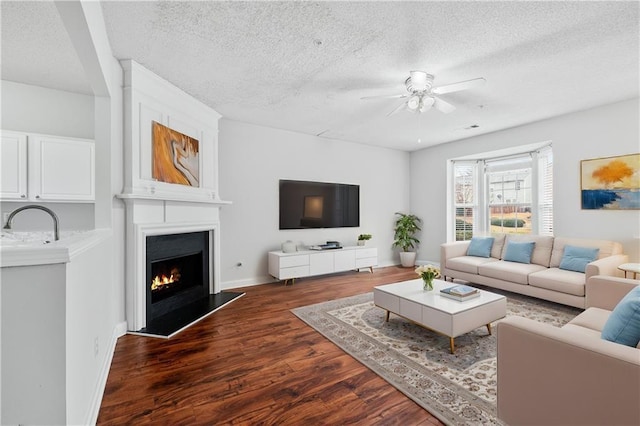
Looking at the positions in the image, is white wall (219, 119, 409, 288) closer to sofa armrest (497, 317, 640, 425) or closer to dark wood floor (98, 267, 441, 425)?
dark wood floor (98, 267, 441, 425)

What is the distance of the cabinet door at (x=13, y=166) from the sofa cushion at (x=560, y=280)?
19.0ft

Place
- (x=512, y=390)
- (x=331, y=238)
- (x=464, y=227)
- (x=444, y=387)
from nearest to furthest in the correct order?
1. (x=512, y=390)
2. (x=444, y=387)
3. (x=331, y=238)
4. (x=464, y=227)

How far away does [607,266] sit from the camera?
122 inches

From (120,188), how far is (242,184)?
76.0 inches

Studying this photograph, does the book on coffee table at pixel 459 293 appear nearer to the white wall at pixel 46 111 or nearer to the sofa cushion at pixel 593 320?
the sofa cushion at pixel 593 320

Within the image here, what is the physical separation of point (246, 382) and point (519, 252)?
4.15m

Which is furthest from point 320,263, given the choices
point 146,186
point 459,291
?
point 146,186

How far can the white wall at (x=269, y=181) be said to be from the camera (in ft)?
14.4

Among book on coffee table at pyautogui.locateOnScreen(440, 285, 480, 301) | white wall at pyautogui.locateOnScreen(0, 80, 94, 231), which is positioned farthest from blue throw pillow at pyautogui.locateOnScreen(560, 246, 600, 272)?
white wall at pyautogui.locateOnScreen(0, 80, 94, 231)

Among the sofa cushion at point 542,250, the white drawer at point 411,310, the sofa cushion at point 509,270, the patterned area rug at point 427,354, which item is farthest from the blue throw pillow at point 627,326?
the sofa cushion at point 542,250

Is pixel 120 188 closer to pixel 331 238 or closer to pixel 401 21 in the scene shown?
pixel 401 21

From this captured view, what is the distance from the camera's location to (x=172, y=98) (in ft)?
10.6

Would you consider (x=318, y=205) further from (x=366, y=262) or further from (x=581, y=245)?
(x=581, y=245)

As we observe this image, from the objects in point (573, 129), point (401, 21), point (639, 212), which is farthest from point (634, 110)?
point (401, 21)
